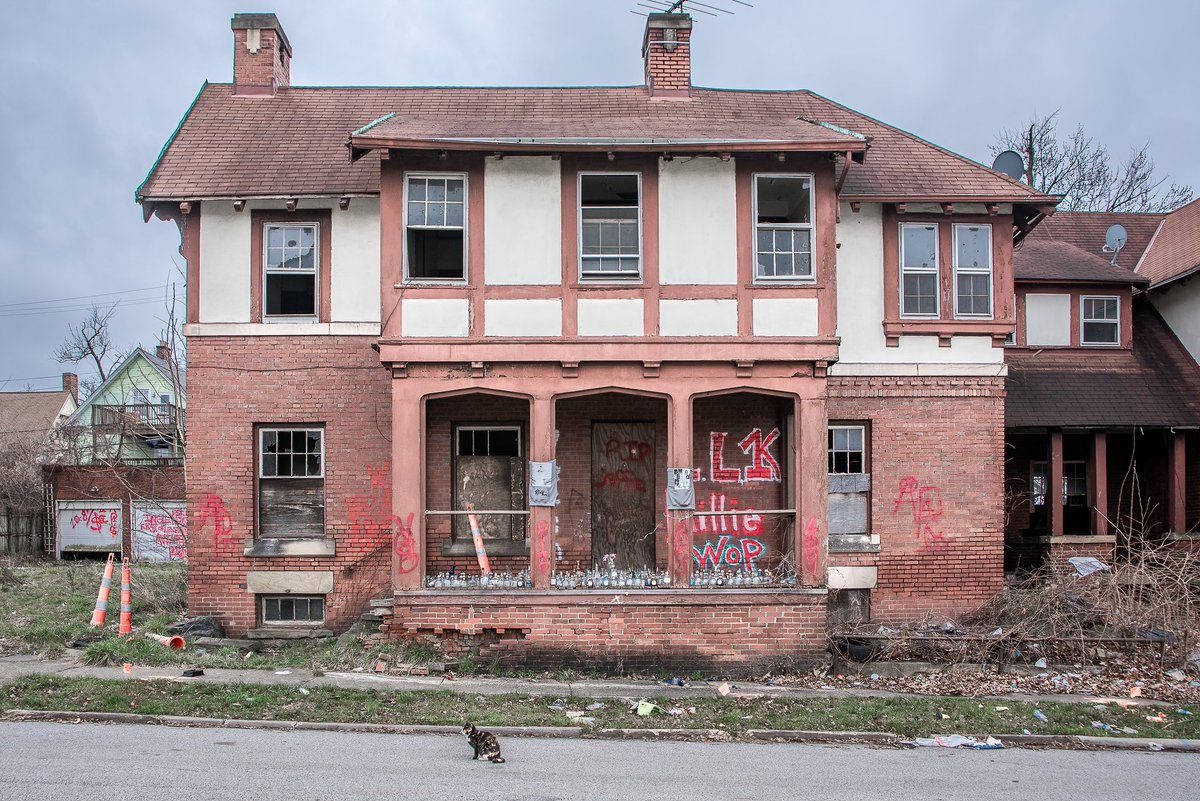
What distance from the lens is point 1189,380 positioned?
1725 centimetres

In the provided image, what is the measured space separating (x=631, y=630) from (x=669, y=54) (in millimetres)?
9906

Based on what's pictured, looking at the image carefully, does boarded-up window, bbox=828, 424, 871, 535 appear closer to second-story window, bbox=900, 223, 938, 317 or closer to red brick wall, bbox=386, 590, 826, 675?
second-story window, bbox=900, 223, 938, 317

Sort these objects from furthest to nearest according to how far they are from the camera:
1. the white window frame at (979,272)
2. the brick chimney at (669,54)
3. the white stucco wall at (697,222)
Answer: the brick chimney at (669,54), the white window frame at (979,272), the white stucco wall at (697,222)

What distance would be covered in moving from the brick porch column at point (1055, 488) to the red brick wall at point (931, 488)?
6.67 ft

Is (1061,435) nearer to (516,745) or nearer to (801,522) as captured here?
(801,522)

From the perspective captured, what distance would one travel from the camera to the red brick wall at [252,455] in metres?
14.1

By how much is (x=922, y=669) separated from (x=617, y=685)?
3959 mm

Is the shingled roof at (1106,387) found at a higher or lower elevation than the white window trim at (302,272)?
lower

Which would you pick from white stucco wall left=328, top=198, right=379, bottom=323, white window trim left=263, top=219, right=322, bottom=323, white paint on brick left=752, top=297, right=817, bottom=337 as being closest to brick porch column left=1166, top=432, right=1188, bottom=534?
white paint on brick left=752, top=297, right=817, bottom=337

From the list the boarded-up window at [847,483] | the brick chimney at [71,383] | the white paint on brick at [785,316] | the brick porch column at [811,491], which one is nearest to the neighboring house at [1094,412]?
the boarded-up window at [847,483]

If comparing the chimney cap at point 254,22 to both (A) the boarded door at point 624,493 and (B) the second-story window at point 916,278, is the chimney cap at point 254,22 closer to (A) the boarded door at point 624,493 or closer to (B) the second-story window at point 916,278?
(A) the boarded door at point 624,493

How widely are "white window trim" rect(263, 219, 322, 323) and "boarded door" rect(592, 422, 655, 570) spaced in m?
4.45

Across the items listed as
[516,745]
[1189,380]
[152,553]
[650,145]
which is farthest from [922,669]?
[152,553]

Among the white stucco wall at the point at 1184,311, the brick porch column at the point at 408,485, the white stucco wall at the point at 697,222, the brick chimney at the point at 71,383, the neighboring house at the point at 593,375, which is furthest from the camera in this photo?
the brick chimney at the point at 71,383
